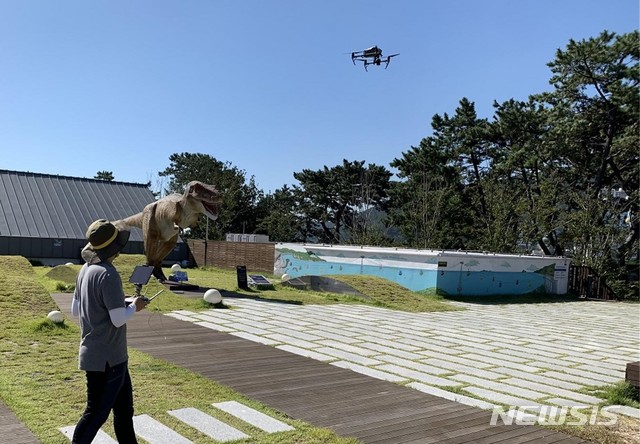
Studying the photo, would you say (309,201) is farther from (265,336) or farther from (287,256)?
(265,336)

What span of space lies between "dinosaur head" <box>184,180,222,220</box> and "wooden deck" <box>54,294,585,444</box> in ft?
19.5

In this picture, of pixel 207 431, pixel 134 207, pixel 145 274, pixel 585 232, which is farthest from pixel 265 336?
pixel 134 207

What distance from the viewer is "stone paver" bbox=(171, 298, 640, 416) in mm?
6437

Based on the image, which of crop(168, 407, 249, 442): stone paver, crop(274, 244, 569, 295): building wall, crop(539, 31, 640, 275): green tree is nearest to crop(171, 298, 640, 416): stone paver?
crop(168, 407, 249, 442): stone paver

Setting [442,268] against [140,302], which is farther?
Answer: [442,268]

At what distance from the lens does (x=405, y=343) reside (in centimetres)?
905

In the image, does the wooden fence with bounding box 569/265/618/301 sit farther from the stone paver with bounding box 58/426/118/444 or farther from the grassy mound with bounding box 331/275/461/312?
the stone paver with bounding box 58/426/118/444

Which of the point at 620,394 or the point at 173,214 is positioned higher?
the point at 173,214

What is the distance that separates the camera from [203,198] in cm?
1391

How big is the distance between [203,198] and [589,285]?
17462 mm

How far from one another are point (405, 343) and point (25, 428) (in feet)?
19.9

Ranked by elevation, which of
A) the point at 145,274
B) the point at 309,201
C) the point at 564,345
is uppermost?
the point at 309,201

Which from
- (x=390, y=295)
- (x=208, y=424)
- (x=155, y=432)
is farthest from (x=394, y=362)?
(x=390, y=295)

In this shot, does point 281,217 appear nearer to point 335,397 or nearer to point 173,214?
point 173,214
